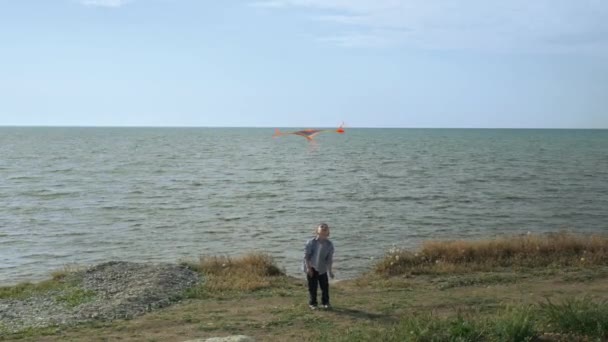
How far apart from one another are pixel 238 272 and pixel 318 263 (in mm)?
4879

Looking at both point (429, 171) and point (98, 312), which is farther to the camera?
point (429, 171)

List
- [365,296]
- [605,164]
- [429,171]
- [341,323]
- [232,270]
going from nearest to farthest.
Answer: [341,323] → [365,296] → [232,270] → [429,171] → [605,164]

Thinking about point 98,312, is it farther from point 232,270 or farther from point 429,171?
point 429,171

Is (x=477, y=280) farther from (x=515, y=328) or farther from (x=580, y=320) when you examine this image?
(x=515, y=328)

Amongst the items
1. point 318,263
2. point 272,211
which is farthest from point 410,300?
point 272,211

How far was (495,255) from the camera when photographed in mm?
18156

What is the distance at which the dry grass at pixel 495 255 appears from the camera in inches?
675

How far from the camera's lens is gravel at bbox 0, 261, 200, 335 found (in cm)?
1248

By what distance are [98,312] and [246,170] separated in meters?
54.9

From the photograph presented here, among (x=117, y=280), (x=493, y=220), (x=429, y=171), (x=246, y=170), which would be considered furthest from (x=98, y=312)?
(x=246, y=170)

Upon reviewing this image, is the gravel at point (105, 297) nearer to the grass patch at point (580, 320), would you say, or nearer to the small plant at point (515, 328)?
the small plant at point (515, 328)

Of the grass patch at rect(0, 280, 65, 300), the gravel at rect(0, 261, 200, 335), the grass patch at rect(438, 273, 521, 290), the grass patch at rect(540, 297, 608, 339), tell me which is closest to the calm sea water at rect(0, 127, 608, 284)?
the grass patch at rect(0, 280, 65, 300)

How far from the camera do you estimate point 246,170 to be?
222 ft

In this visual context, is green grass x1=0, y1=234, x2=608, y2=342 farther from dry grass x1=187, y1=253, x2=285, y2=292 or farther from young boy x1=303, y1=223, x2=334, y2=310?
young boy x1=303, y1=223, x2=334, y2=310
